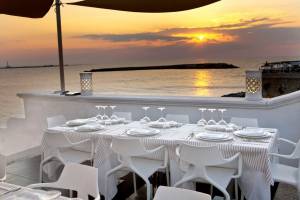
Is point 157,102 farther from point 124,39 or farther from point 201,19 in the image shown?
point 124,39

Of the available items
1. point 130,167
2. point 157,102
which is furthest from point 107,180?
point 157,102

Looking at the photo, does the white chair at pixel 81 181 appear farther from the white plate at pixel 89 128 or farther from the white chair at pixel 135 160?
the white plate at pixel 89 128

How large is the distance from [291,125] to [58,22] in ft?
11.1

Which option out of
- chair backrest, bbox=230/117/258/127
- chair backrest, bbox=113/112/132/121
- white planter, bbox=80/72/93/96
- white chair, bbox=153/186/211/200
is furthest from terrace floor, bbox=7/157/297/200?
white chair, bbox=153/186/211/200

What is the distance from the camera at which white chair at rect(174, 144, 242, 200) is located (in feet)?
8.95

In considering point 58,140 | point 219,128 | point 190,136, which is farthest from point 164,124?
point 58,140

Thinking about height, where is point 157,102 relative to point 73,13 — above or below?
below

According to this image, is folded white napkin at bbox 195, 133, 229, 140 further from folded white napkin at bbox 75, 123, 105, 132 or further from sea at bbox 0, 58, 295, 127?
sea at bbox 0, 58, 295, 127

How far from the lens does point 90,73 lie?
16.2 feet

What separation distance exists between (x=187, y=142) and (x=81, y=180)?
48.0 inches

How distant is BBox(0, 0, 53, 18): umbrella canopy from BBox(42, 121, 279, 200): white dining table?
1.30 meters

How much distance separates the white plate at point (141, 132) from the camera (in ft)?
11.1

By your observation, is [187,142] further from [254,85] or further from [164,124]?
[254,85]

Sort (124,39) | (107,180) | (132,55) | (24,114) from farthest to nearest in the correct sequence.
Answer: (124,39) < (132,55) < (24,114) < (107,180)
